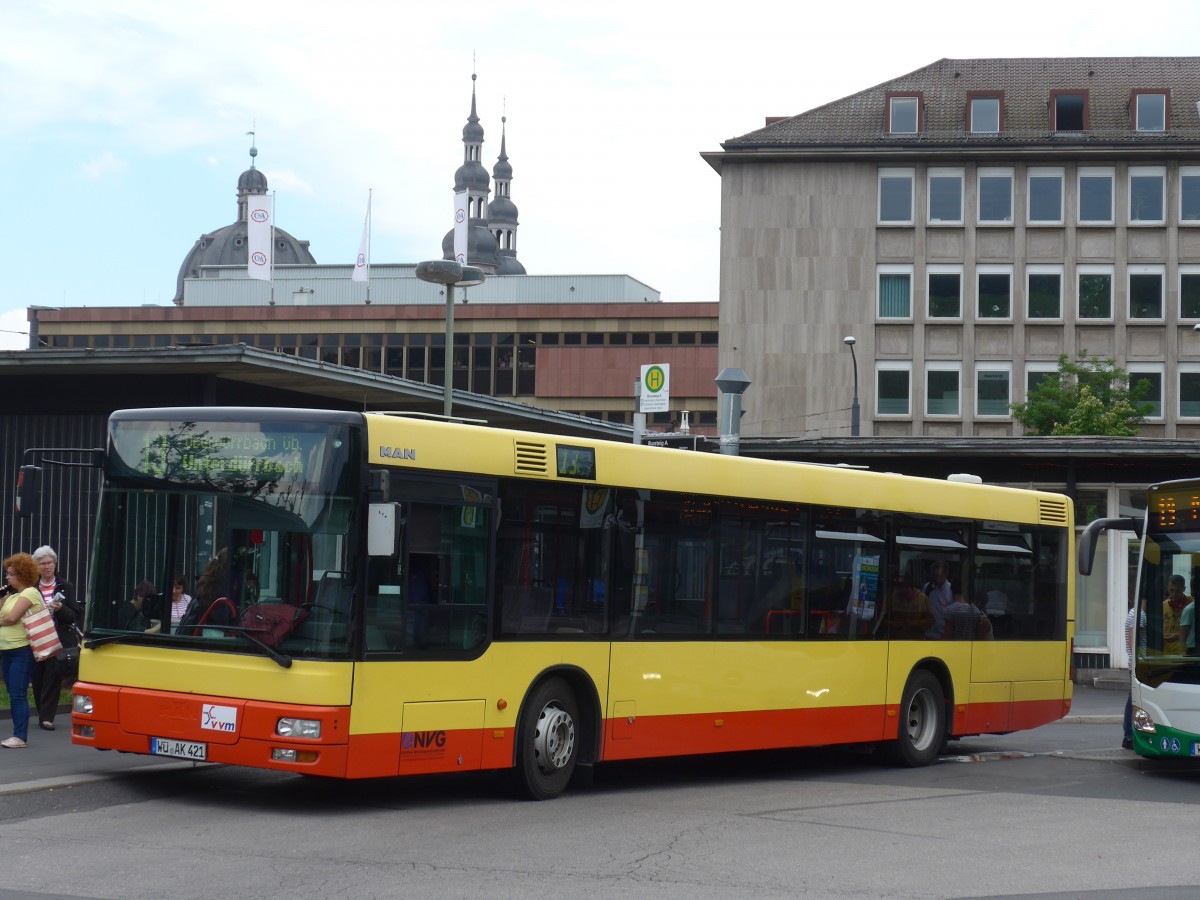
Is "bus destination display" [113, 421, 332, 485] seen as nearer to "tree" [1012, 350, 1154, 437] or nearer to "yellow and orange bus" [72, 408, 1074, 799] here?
"yellow and orange bus" [72, 408, 1074, 799]

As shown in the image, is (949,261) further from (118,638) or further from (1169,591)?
(118,638)

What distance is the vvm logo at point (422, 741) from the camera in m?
11.5

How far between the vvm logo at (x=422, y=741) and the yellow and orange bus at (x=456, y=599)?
0.05 feet

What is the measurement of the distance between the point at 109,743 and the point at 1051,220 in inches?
2103

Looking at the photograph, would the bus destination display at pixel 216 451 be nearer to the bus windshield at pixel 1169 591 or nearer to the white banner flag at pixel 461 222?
the bus windshield at pixel 1169 591

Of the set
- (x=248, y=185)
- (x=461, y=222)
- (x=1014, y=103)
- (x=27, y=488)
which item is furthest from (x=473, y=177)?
(x=27, y=488)

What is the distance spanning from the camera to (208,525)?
11.5 meters

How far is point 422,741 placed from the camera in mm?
11664

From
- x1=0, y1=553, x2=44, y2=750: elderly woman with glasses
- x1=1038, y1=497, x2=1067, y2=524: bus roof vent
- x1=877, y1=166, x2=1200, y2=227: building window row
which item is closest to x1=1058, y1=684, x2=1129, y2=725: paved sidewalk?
x1=1038, y1=497, x2=1067, y2=524: bus roof vent

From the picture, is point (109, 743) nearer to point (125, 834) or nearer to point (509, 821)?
point (125, 834)

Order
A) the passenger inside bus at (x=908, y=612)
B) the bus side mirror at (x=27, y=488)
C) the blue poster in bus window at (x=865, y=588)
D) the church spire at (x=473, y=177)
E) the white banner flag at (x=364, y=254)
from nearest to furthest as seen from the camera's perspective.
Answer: the bus side mirror at (x=27, y=488) → the blue poster in bus window at (x=865, y=588) → the passenger inside bus at (x=908, y=612) → the white banner flag at (x=364, y=254) → the church spire at (x=473, y=177)

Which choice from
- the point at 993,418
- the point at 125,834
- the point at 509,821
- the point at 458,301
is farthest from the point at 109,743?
the point at 458,301

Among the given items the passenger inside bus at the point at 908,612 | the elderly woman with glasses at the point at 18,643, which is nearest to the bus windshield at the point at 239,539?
the elderly woman with glasses at the point at 18,643

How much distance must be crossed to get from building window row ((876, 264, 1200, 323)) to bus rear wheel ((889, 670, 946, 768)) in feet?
149
